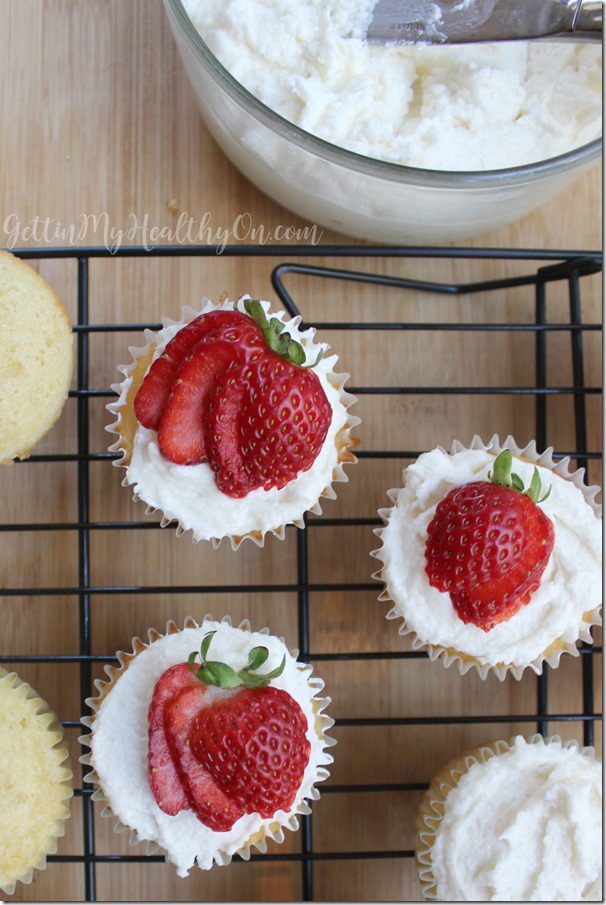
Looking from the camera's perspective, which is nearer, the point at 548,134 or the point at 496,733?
the point at 548,134

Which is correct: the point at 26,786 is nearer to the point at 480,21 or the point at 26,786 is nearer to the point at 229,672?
the point at 229,672

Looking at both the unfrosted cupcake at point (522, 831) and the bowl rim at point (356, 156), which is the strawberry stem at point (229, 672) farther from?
the bowl rim at point (356, 156)

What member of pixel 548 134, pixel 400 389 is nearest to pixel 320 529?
pixel 400 389

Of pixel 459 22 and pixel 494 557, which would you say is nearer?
pixel 494 557

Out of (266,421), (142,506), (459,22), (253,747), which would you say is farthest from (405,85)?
(253,747)

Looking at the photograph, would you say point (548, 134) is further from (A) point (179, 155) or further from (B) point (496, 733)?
(B) point (496, 733)

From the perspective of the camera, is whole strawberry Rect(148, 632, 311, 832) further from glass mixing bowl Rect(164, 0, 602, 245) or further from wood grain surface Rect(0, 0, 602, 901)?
glass mixing bowl Rect(164, 0, 602, 245)
